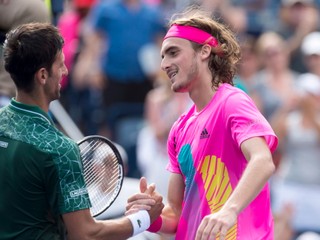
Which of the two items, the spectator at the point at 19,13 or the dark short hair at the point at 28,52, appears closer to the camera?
the dark short hair at the point at 28,52

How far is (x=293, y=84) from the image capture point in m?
12.1

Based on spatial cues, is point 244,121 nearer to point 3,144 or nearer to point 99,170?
point 99,170

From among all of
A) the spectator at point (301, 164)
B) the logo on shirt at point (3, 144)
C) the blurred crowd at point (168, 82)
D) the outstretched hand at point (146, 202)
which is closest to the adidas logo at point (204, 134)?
the outstretched hand at point (146, 202)

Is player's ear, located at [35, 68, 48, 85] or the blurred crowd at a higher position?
player's ear, located at [35, 68, 48, 85]

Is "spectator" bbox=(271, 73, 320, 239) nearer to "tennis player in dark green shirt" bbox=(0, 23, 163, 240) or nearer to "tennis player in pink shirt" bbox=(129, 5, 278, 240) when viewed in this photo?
"tennis player in pink shirt" bbox=(129, 5, 278, 240)

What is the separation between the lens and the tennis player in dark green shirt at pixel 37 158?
5.63m

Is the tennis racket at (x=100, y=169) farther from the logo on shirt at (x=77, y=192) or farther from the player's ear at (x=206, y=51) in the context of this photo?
the player's ear at (x=206, y=51)

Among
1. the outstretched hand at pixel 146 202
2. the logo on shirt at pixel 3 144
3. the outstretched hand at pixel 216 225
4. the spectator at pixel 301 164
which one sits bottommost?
the spectator at pixel 301 164

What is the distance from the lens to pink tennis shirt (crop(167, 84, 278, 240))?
19.6 ft

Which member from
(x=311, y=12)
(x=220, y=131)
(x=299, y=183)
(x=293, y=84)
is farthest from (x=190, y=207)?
(x=311, y=12)

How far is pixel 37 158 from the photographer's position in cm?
562

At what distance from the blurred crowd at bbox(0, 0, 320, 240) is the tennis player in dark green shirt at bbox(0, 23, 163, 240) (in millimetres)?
5207

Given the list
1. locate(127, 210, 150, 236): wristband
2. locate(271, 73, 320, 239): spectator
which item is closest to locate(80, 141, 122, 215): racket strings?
locate(127, 210, 150, 236): wristband

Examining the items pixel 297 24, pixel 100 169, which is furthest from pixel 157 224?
pixel 297 24
